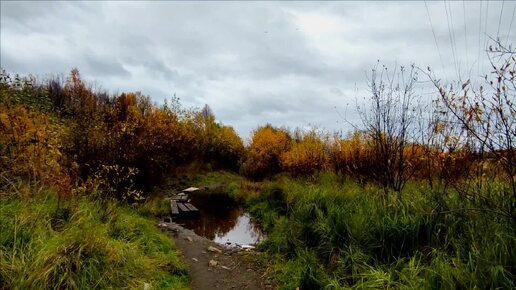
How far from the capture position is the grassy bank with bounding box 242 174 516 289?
3.88 meters

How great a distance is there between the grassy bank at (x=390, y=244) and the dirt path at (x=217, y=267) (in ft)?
1.61

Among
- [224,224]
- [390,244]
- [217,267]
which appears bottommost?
[224,224]

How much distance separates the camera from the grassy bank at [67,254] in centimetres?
427

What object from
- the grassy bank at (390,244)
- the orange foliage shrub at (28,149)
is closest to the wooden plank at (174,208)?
the grassy bank at (390,244)

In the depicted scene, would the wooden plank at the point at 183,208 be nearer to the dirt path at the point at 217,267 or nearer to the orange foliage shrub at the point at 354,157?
the dirt path at the point at 217,267

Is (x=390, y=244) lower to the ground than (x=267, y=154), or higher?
lower

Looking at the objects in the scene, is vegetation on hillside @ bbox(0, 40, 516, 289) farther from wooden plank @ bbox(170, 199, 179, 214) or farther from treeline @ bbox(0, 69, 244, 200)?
wooden plank @ bbox(170, 199, 179, 214)

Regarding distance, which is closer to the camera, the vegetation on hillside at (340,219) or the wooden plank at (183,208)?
the vegetation on hillside at (340,219)

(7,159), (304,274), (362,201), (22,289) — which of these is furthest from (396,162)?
(7,159)

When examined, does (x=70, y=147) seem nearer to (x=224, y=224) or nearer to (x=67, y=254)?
(x=224, y=224)

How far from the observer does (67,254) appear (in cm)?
468

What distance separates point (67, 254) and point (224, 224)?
9664mm

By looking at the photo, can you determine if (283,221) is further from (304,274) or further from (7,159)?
(7,159)

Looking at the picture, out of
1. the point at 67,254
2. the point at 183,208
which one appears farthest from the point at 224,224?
the point at 67,254
